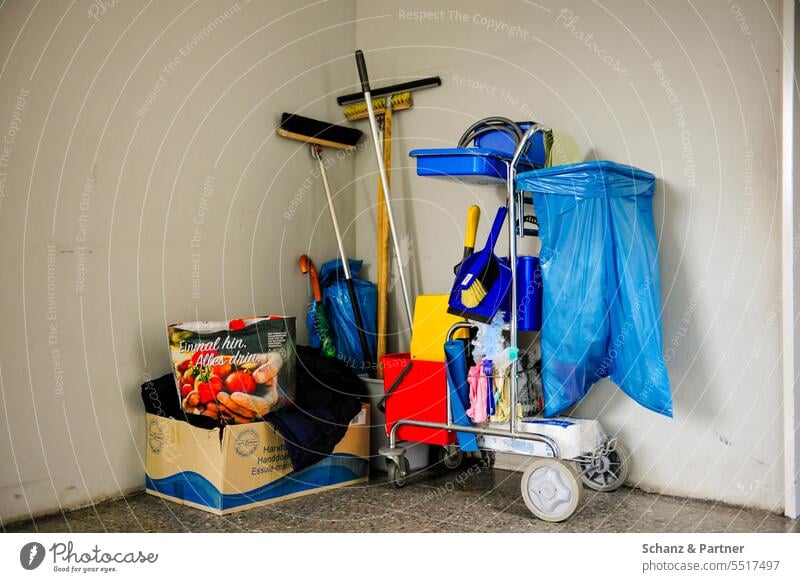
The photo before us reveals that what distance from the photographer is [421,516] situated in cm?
269

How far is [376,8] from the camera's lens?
3777mm

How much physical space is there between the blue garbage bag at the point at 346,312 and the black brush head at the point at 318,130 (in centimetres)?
56

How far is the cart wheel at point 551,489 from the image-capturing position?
2.56 meters

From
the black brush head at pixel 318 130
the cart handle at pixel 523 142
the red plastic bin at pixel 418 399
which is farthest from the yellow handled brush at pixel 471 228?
the black brush head at pixel 318 130

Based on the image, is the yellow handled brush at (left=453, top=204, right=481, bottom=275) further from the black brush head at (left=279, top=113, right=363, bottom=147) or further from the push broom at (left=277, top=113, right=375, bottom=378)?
the black brush head at (left=279, top=113, right=363, bottom=147)

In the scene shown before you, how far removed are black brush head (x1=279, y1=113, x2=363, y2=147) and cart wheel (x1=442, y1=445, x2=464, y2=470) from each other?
1.48 metres

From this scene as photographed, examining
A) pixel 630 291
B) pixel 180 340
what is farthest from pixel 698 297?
pixel 180 340

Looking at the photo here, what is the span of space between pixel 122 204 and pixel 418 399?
1304 mm

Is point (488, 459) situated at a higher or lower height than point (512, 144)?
lower

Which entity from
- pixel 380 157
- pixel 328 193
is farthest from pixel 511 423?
pixel 328 193

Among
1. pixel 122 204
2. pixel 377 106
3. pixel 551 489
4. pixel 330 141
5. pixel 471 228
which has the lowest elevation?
pixel 551 489

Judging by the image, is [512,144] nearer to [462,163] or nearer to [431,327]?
[462,163]

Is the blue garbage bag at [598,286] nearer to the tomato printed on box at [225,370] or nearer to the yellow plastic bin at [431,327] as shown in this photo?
the yellow plastic bin at [431,327]
